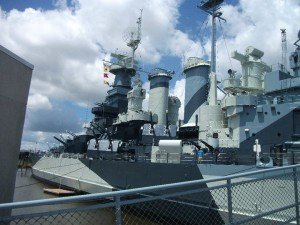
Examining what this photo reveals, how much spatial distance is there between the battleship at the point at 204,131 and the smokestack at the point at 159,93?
102 mm

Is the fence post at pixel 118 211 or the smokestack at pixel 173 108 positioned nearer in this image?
the fence post at pixel 118 211

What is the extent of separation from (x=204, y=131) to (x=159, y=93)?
10.9m

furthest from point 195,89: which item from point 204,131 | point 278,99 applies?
point 278,99

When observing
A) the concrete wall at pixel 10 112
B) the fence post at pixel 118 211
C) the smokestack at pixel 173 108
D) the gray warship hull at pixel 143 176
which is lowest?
the gray warship hull at pixel 143 176

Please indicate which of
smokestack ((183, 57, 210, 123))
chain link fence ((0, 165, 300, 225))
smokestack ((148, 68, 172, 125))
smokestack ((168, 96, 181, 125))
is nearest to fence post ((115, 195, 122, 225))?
chain link fence ((0, 165, 300, 225))

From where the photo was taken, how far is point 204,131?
67.7ft

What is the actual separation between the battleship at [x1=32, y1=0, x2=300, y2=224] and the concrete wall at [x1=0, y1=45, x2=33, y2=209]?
6.24 m

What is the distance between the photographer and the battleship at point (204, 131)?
14766mm

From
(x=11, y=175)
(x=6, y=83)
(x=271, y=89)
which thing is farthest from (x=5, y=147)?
(x=271, y=89)

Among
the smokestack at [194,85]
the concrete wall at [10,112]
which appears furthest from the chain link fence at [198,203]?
the smokestack at [194,85]

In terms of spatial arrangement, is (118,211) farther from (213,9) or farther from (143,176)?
(213,9)

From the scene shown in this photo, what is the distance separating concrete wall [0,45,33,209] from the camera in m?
4.19

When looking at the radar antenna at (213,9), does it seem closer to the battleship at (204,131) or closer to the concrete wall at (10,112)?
the battleship at (204,131)

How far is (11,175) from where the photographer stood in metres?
4.39
